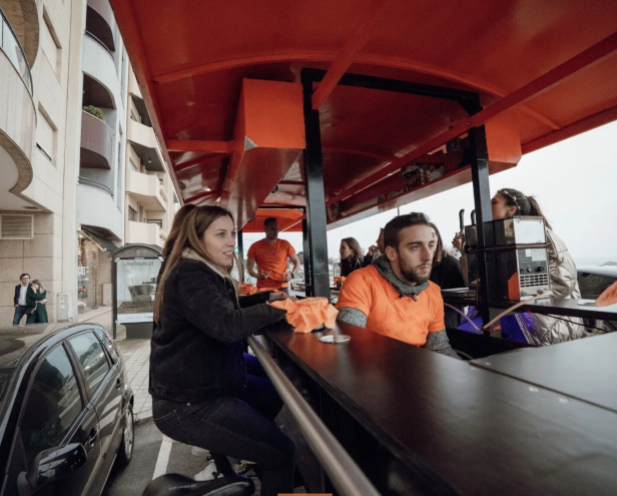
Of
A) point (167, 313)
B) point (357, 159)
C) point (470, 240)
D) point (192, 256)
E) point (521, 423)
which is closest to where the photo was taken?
point (521, 423)

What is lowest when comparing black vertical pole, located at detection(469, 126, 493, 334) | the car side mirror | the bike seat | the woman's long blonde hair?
the bike seat

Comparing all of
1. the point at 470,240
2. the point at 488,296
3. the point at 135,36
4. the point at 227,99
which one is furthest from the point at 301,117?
the point at 488,296

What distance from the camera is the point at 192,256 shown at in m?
1.88

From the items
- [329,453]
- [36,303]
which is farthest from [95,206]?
[329,453]

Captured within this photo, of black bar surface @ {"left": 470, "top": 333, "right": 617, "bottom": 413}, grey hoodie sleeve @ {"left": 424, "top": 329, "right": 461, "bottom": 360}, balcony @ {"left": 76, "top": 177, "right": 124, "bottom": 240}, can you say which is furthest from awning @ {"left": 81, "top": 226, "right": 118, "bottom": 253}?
black bar surface @ {"left": 470, "top": 333, "right": 617, "bottom": 413}

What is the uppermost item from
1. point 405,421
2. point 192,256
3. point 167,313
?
point 192,256

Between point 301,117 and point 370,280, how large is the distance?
1447 millimetres

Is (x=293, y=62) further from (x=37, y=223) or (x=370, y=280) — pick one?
(x=37, y=223)

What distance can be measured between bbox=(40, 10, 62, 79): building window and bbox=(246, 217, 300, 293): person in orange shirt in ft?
34.3

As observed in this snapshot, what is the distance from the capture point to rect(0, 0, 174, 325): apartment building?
752 centimetres

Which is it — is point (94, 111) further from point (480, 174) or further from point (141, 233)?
point (480, 174)

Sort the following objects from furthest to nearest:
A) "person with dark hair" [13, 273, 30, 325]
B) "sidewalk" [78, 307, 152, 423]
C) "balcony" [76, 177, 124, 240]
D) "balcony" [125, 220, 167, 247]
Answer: "balcony" [125, 220, 167, 247], "balcony" [76, 177, 124, 240], "person with dark hair" [13, 273, 30, 325], "sidewalk" [78, 307, 152, 423]

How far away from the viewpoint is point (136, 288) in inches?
369

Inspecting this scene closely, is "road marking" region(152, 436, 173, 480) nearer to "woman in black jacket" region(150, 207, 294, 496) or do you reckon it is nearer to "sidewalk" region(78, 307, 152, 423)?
"sidewalk" region(78, 307, 152, 423)
